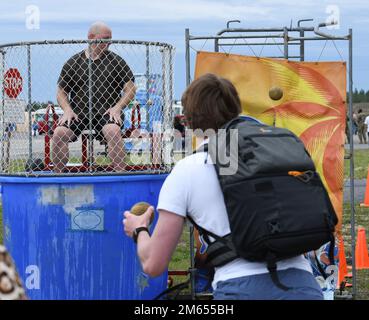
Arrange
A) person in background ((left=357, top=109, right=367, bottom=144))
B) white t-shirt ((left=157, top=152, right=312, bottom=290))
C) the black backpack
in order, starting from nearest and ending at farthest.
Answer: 1. the black backpack
2. white t-shirt ((left=157, top=152, right=312, bottom=290))
3. person in background ((left=357, top=109, right=367, bottom=144))

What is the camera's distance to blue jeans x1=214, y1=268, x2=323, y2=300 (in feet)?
10.2

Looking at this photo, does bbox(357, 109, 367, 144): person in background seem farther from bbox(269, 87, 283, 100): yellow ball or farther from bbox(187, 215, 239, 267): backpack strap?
bbox(187, 215, 239, 267): backpack strap

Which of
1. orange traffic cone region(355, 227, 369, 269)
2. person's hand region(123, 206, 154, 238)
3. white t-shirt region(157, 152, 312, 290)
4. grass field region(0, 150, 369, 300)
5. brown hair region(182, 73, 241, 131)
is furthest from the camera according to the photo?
orange traffic cone region(355, 227, 369, 269)

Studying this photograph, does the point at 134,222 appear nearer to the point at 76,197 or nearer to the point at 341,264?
the point at 76,197

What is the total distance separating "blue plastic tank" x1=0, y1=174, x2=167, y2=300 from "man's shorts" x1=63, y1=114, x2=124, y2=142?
→ 57cm

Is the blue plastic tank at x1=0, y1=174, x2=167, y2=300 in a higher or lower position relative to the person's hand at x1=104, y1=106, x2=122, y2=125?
lower

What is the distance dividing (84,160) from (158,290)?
1227 mm

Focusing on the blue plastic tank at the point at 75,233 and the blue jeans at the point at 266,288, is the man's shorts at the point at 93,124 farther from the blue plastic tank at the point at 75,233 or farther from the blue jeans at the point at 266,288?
the blue jeans at the point at 266,288

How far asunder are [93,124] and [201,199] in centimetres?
321

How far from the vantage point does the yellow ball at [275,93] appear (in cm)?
634

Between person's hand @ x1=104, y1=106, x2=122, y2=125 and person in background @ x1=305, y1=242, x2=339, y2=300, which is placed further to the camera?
person in background @ x1=305, y1=242, x2=339, y2=300

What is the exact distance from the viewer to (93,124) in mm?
6262

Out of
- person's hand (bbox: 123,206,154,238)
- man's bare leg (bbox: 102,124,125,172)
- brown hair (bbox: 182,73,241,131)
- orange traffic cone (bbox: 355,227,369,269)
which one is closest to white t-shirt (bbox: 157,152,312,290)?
brown hair (bbox: 182,73,241,131)

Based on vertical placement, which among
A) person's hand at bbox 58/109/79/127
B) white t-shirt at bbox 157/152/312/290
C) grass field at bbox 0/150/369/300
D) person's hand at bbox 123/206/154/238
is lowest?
grass field at bbox 0/150/369/300
